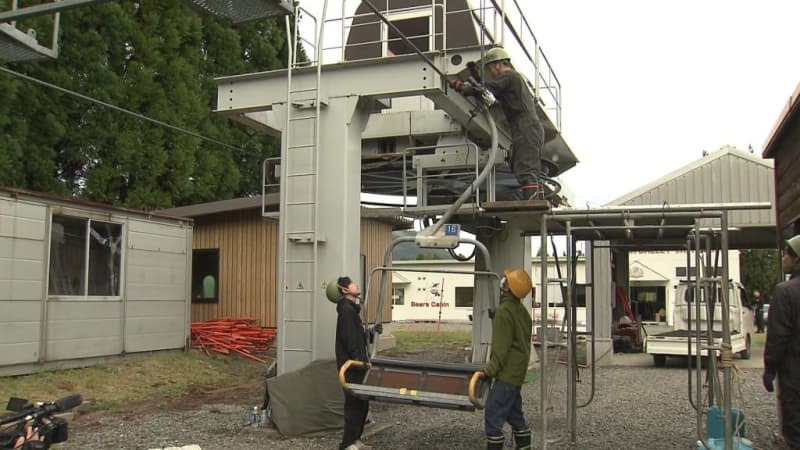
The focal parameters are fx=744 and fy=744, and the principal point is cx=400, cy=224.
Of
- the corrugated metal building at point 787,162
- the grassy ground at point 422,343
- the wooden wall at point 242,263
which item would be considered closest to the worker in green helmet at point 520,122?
the corrugated metal building at point 787,162

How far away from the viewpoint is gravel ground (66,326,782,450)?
888 centimetres

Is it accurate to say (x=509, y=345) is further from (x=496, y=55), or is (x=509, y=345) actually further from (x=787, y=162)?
(x=496, y=55)

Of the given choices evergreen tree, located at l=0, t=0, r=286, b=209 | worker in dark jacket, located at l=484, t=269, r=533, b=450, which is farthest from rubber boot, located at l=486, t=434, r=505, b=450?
evergreen tree, located at l=0, t=0, r=286, b=209

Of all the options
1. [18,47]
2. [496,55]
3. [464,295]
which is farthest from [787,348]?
[464,295]

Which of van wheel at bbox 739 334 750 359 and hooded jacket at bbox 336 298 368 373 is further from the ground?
hooded jacket at bbox 336 298 368 373

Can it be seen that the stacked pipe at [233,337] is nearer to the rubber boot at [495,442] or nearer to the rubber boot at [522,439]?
the rubber boot at [522,439]

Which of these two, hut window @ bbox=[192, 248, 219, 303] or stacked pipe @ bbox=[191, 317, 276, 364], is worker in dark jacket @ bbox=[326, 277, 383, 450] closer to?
stacked pipe @ bbox=[191, 317, 276, 364]

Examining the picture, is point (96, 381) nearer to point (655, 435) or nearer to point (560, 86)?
point (655, 435)

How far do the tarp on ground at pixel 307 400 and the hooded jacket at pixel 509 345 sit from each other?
273 centimetres

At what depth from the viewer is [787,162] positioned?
8.36 metres

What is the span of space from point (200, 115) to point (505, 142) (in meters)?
13.8

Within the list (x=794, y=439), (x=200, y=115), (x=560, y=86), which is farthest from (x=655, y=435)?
(x=200, y=115)

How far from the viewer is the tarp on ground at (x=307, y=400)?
9.19 meters

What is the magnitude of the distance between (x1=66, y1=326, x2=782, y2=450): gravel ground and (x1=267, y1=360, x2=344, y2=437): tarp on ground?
0.55ft
